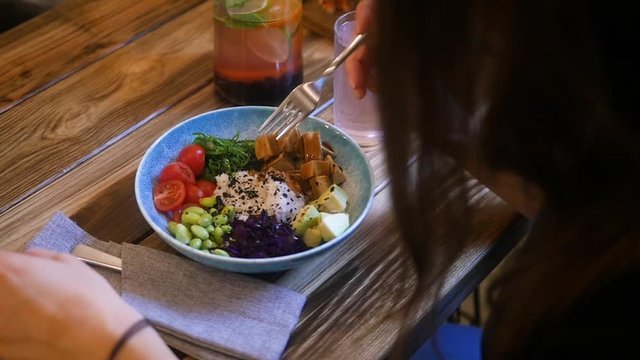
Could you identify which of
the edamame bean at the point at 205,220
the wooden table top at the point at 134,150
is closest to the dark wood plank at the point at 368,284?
the wooden table top at the point at 134,150

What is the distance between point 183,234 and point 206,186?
0.36 feet

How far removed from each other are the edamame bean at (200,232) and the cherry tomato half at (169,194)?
0.20ft

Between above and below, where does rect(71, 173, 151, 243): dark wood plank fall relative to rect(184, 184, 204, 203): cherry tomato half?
below

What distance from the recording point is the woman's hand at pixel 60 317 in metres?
0.73

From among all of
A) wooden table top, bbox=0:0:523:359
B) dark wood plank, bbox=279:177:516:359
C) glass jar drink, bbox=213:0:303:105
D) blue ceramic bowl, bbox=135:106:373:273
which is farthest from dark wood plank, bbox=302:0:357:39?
dark wood plank, bbox=279:177:516:359

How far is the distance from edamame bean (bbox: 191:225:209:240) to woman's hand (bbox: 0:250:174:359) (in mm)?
113

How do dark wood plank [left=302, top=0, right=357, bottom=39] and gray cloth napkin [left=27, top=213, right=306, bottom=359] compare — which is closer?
gray cloth napkin [left=27, top=213, right=306, bottom=359]

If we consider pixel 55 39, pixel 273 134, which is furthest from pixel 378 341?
pixel 55 39

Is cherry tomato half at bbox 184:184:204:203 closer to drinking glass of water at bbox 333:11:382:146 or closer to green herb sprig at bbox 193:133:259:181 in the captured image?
green herb sprig at bbox 193:133:259:181

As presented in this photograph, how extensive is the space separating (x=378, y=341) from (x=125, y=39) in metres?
0.66

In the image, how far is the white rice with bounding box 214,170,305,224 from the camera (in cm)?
88

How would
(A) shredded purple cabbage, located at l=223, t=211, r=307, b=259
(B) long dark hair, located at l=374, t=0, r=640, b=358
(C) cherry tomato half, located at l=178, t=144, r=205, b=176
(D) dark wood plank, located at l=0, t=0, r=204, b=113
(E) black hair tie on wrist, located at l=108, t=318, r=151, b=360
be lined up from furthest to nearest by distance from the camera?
(D) dark wood plank, located at l=0, t=0, r=204, b=113 < (C) cherry tomato half, located at l=178, t=144, r=205, b=176 < (A) shredded purple cabbage, located at l=223, t=211, r=307, b=259 < (E) black hair tie on wrist, located at l=108, t=318, r=151, b=360 < (B) long dark hair, located at l=374, t=0, r=640, b=358

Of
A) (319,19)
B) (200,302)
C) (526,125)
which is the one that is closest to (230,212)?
(200,302)

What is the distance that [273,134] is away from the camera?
962 millimetres
